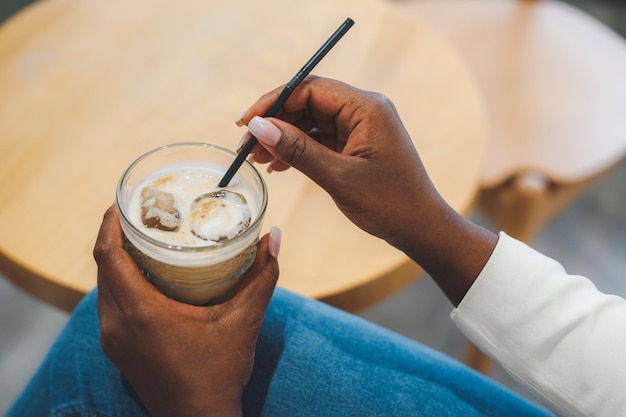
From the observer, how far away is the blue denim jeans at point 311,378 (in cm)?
75

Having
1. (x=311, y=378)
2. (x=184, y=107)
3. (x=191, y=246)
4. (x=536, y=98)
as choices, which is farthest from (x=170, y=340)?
(x=536, y=98)

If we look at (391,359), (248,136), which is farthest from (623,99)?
(248,136)

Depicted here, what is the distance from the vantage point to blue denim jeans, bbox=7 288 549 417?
751mm

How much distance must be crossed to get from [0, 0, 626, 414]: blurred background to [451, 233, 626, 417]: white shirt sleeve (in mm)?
875

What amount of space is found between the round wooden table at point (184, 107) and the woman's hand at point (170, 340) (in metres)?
0.24

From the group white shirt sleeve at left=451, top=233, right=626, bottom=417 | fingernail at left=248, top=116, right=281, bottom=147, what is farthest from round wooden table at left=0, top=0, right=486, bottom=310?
fingernail at left=248, top=116, right=281, bottom=147

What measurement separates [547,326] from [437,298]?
39.7 inches

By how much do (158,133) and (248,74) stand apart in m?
0.22

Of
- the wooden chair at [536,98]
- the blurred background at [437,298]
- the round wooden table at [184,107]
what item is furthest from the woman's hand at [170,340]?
the blurred background at [437,298]

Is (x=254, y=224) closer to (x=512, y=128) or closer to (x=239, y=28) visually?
(x=239, y=28)

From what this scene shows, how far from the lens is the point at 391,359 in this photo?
2.67 ft

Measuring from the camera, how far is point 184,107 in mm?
1104

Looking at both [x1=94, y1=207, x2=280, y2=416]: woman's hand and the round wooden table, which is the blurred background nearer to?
the round wooden table

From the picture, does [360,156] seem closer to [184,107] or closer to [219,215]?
[219,215]
